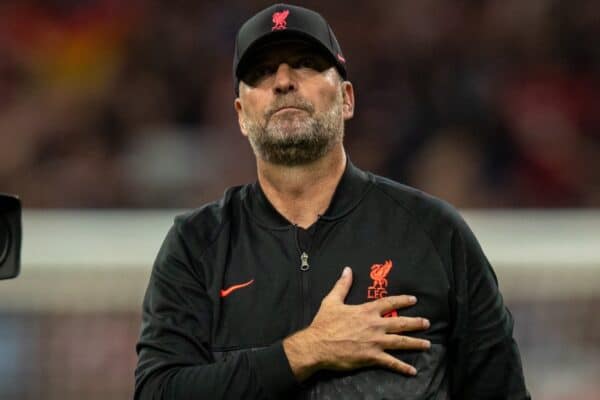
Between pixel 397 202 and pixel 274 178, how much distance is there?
→ 302 millimetres

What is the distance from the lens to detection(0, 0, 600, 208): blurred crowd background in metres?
7.03

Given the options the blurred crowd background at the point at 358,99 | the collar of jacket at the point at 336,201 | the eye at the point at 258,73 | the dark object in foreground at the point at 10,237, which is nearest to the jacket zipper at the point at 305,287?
the collar of jacket at the point at 336,201

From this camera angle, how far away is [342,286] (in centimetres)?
296

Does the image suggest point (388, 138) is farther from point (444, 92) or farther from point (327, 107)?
point (327, 107)

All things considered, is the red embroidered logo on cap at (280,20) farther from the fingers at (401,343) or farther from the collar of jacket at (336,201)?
the fingers at (401,343)

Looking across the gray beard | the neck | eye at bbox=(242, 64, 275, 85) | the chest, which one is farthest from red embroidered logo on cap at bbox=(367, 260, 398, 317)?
eye at bbox=(242, 64, 275, 85)

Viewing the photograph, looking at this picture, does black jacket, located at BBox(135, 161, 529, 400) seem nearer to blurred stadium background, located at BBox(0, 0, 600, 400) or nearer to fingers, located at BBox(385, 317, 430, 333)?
fingers, located at BBox(385, 317, 430, 333)

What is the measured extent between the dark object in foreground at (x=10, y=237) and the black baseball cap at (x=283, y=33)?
75 centimetres

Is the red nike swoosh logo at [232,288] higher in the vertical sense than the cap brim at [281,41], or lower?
lower

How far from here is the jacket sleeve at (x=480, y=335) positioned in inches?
120

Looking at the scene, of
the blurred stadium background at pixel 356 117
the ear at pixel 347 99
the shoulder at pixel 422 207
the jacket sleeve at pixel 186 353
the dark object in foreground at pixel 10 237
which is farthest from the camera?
the blurred stadium background at pixel 356 117

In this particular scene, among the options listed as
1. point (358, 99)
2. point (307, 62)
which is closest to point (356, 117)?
point (358, 99)

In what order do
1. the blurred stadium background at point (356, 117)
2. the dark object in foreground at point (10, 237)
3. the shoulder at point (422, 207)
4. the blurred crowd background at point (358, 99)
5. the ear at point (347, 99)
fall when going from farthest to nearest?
the blurred crowd background at point (358, 99) < the blurred stadium background at point (356, 117) < the ear at point (347, 99) < the shoulder at point (422, 207) < the dark object in foreground at point (10, 237)

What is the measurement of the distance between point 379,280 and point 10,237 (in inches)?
33.6
